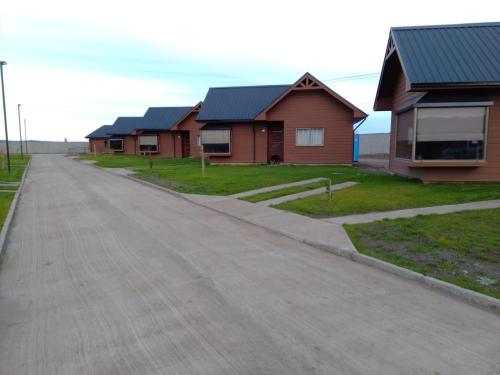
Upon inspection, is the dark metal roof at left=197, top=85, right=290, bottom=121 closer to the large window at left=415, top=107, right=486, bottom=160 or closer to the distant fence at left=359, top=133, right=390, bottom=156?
the large window at left=415, top=107, right=486, bottom=160

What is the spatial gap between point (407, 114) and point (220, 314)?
1324cm

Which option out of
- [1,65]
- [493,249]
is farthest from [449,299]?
[1,65]

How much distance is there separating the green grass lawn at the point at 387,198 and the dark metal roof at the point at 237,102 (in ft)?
47.2

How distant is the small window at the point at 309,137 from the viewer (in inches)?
1014

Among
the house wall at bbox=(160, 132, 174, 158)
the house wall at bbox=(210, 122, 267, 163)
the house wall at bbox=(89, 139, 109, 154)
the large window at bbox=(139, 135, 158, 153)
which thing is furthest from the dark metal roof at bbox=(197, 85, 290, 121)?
the house wall at bbox=(89, 139, 109, 154)

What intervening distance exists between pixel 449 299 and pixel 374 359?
187cm

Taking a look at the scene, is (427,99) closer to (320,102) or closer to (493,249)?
(493,249)

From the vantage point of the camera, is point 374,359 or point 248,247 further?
point 248,247

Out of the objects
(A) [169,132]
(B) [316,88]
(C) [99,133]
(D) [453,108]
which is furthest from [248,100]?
(C) [99,133]

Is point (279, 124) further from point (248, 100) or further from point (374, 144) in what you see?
point (374, 144)

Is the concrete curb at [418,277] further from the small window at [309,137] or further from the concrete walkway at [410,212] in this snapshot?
the small window at [309,137]

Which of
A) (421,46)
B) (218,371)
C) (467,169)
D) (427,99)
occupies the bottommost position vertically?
(218,371)

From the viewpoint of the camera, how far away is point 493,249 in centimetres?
659

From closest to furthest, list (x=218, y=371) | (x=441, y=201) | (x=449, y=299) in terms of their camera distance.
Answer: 1. (x=218, y=371)
2. (x=449, y=299)
3. (x=441, y=201)
